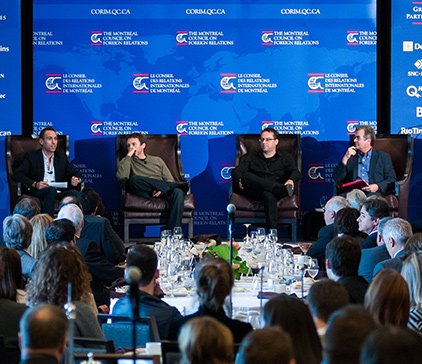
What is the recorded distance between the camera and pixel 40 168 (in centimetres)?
1162

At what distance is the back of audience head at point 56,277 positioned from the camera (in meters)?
5.05

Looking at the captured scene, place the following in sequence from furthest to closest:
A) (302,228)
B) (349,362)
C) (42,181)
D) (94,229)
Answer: (302,228)
(42,181)
(94,229)
(349,362)

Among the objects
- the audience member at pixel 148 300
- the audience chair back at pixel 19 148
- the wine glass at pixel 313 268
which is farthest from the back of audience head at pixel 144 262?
the audience chair back at pixel 19 148

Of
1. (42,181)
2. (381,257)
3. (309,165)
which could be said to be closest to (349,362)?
(381,257)

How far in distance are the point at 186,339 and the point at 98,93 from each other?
9.50 metres

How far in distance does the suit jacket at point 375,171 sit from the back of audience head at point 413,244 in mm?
5335

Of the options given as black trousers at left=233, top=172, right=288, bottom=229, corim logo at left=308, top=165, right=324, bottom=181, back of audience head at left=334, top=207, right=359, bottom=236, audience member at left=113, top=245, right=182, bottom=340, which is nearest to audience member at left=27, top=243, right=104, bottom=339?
audience member at left=113, top=245, right=182, bottom=340

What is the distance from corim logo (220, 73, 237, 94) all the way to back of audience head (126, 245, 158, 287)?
7114 mm

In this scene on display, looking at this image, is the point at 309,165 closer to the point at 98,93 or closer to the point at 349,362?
the point at 98,93

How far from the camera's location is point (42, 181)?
11.5 m

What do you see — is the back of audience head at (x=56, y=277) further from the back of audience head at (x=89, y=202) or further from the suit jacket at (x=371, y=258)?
the back of audience head at (x=89, y=202)

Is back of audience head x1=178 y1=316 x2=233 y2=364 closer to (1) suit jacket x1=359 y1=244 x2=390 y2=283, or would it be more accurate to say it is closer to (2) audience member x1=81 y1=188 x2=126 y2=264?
(1) suit jacket x1=359 y1=244 x2=390 y2=283

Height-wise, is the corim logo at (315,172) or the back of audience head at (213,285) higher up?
the corim logo at (315,172)

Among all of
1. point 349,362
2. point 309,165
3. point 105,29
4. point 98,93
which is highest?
point 105,29
